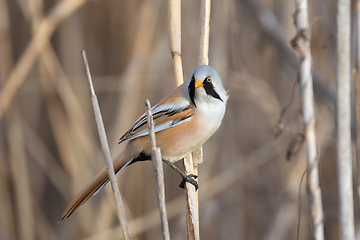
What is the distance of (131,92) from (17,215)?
1.03 metres

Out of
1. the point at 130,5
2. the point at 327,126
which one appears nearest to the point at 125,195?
the point at 130,5

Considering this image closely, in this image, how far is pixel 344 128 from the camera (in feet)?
3.28

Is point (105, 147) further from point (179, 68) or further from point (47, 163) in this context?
point (47, 163)

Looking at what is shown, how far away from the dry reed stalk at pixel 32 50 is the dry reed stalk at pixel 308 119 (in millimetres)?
1132

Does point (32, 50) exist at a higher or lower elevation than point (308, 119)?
higher

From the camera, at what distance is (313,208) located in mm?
946

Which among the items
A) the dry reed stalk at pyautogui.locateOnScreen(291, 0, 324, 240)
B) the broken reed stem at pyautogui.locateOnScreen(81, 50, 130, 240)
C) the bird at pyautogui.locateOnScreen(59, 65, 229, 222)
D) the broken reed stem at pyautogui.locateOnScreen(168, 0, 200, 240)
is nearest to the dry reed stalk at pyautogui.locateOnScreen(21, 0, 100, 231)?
the bird at pyautogui.locateOnScreen(59, 65, 229, 222)

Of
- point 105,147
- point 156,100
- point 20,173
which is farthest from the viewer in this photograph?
point 156,100

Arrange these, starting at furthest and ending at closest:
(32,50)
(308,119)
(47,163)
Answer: (47,163) < (32,50) < (308,119)

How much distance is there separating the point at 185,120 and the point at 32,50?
96cm

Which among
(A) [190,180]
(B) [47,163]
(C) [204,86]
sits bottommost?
(B) [47,163]

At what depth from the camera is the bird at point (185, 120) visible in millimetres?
1147

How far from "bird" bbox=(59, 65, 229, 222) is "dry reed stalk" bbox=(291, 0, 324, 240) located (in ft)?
0.96

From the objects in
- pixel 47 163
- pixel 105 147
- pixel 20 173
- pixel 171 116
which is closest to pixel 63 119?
pixel 47 163
